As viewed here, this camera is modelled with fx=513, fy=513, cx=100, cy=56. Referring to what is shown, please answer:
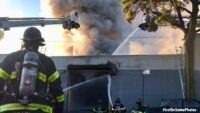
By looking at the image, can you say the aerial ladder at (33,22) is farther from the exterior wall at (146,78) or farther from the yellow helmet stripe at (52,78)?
the yellow helmet stripe at (52,78)

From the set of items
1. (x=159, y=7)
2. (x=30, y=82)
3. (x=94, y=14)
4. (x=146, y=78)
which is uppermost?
(x=94, y=14)

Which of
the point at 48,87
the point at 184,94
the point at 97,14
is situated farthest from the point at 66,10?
the point at 48,87

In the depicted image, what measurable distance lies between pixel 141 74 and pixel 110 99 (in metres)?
2.60

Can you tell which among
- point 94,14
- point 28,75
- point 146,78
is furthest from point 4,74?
point 94,14

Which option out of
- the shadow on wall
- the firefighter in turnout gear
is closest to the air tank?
the firefighter in turnout gear

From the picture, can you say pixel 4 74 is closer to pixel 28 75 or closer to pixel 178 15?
pixel 28 75

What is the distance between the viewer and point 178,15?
3170cm

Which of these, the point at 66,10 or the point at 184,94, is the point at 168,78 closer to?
the point at 184,94

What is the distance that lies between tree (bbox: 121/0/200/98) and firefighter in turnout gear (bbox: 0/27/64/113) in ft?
84.8

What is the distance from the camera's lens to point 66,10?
5566 centimetres

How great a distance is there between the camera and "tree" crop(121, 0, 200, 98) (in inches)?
1216

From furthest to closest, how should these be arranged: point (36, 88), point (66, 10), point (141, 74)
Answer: point (66, 10) → point (141, 74) → point (36, 88)

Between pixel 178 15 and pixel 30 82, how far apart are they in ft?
90.8

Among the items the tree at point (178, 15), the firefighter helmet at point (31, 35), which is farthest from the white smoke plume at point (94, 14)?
the firefighter helmet at point (31, 35)
